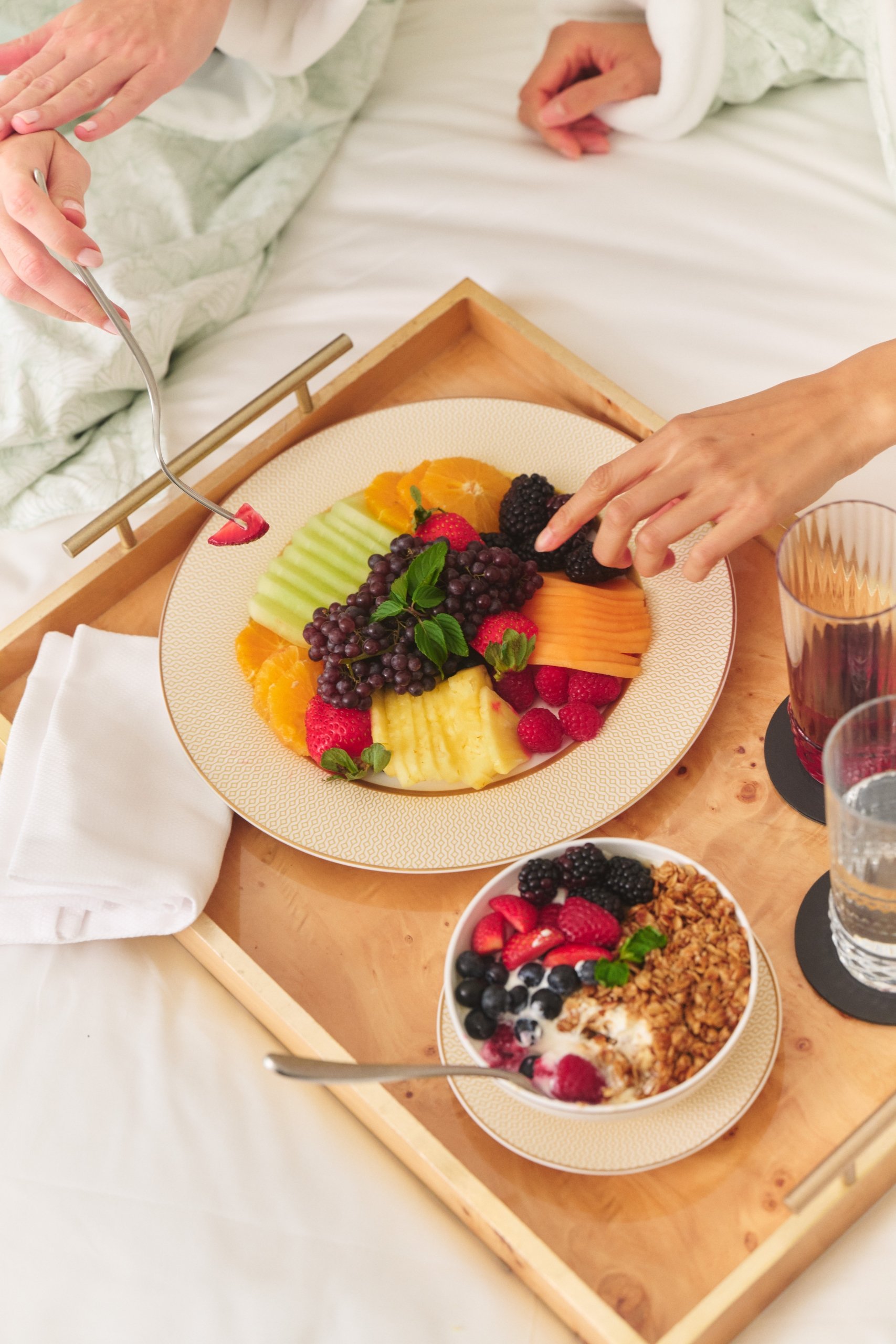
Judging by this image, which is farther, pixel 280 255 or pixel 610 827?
pixel 280 255

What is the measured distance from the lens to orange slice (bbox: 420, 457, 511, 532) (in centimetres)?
120

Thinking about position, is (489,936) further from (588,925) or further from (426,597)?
(426,597)

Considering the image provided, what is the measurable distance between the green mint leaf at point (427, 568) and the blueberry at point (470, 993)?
1.20 ft

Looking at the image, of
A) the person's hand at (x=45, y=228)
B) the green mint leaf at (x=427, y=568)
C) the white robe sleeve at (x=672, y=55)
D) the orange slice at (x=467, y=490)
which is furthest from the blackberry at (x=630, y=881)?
the white robe sleeve at (x=672, y=55)

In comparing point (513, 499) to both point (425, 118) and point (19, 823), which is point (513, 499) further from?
point (425, 118)

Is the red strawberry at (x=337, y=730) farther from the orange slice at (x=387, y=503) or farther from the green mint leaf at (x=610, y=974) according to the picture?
the green mint leaf at (x=610, y=974)

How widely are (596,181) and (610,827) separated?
965 millimetres

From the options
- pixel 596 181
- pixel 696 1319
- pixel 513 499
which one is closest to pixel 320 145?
pixel 596 181

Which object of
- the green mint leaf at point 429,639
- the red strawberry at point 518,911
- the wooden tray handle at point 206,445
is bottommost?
the red strawberry at point 518,911

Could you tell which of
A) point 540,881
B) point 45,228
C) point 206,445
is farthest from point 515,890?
point 45,228

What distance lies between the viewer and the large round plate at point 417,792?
1.03m

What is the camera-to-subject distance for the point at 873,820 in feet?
2.46

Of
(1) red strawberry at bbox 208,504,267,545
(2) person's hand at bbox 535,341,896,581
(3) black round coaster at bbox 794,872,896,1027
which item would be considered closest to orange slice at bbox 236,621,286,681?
(1) red strawberry at bbox 208,504,267,545

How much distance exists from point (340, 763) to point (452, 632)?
0.15 m
